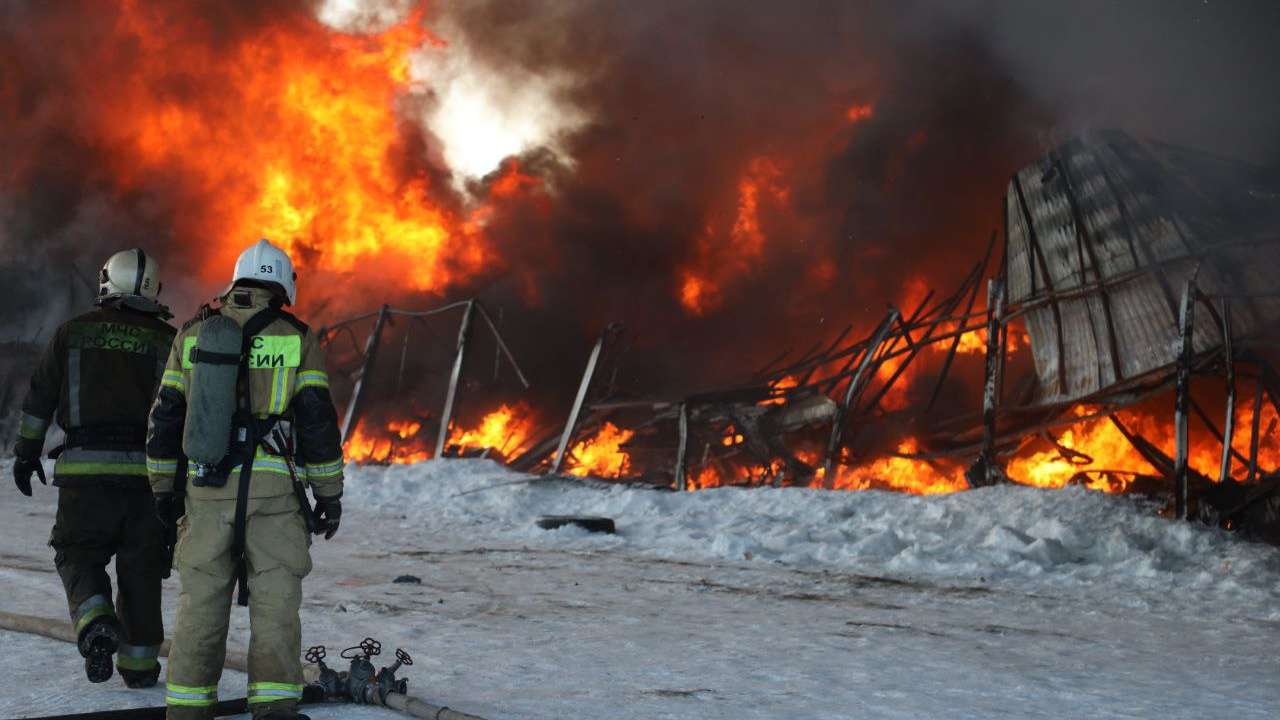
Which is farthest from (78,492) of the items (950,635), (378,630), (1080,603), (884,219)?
(884,219)

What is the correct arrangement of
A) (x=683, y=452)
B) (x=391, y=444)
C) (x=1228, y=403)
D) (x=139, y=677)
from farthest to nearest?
(x=391, y=444) → (x=683, y=452) → (x=1228, y=403) → (x=139, y=677)

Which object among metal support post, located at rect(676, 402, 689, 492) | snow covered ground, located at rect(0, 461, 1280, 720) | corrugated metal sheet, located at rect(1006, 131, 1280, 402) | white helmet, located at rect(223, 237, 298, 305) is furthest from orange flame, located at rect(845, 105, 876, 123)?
white helmet, located at rect(223, 237, 298, 305)

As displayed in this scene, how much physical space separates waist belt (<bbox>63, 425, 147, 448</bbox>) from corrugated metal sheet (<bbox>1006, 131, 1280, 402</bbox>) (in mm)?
11218

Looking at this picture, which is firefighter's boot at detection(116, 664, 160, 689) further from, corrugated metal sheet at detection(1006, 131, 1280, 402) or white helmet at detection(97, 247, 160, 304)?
corrugated metal sheet at detection(1006, 131, 1280, 402)

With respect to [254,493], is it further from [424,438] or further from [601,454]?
[424,438]

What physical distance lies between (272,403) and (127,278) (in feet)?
4.23

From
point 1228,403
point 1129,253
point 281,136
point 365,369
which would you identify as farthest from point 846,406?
point 281,136

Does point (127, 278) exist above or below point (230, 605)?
above

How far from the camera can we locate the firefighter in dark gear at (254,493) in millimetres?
3475

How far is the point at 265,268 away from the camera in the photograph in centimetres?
380

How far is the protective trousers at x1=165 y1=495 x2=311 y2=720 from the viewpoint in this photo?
11.3 ft

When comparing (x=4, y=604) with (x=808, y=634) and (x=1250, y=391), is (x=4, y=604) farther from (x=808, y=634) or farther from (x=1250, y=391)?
(x=1250, y=391)

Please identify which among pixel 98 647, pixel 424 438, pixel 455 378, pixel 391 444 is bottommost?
pixel 98 647

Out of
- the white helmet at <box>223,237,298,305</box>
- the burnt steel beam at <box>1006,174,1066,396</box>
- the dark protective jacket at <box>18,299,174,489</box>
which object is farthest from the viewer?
the burnt steel beam at <box>1006,174,1066,396</box>
